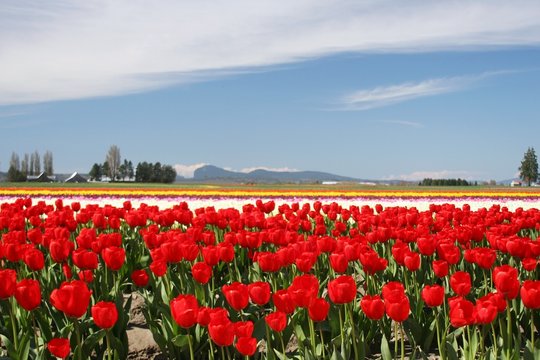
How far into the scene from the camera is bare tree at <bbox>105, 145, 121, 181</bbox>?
502 ft

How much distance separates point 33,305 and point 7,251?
1.92 meters

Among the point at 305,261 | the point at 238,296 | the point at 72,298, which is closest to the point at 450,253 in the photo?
the point at 305,261

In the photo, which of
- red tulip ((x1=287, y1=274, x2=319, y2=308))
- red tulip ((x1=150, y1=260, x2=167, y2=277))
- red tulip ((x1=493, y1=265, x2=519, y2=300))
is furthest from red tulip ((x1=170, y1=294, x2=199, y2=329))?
red tulip ((x1=493, y1=265, x2=519, y2=300))

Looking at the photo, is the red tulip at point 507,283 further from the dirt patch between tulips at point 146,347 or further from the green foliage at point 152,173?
the green foliage at point 152,173

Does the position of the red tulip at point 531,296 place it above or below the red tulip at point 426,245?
below

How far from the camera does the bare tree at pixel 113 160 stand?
153125mm

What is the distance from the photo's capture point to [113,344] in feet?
14.7

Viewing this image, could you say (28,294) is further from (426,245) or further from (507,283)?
(426,245)

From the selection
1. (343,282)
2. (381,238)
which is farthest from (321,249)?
(343,282)

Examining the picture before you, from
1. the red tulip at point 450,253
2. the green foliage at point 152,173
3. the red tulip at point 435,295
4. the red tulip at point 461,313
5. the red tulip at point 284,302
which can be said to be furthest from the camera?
the green foliage at point 152,173

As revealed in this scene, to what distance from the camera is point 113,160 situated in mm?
154375

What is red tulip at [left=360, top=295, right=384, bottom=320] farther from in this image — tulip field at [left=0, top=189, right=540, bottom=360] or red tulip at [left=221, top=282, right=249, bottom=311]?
red tulip at [left=221, top=282, right=249, bottom=311]

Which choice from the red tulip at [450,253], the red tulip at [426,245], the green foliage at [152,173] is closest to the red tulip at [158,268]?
the red tulip at [450,253]

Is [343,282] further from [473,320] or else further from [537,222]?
[537,222]
